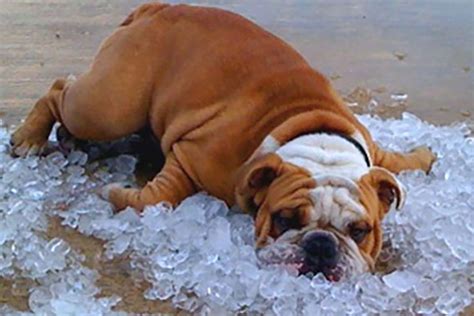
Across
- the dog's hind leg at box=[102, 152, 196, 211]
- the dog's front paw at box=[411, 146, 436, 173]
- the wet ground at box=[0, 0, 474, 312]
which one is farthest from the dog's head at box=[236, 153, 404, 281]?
the wet ground at box=[0, 0, 474, 312]

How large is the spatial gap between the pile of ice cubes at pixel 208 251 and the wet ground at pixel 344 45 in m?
0.55

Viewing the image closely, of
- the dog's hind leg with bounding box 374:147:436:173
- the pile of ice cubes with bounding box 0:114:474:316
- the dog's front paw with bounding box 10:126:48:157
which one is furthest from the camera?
the dog's front paw with bounding box 10:126:48:157

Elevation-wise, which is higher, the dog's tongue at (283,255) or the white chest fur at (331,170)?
the white chest fur at (331,170)

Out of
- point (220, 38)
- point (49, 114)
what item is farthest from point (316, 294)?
point (49, 114)

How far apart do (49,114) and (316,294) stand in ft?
3.49

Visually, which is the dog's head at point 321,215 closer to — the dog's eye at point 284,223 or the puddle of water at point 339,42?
the dog's eye at point 284,223

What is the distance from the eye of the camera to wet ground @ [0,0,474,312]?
134 inches


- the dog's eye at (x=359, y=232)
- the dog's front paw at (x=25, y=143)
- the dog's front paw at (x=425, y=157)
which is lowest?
the dog's front paw at (x=25, y=143)

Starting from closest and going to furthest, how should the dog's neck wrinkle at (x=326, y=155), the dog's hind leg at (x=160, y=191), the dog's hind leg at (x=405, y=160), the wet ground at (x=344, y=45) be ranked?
1. the dog's neck wrinkle at (x=326, y=155)
2. the dog's hind leg at (x=160, y=191)
3. the dog's hind leg at (x=405, y=160)
4. the wet ground at (x=344, y=45)

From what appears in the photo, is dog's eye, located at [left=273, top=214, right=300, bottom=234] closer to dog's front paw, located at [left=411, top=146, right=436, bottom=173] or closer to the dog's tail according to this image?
dog's front paw, located at [left=411, top=146, right=436, bottom=173]

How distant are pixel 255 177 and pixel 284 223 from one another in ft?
0.42

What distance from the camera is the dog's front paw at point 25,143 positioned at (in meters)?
2.78

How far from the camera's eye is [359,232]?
2211 mm

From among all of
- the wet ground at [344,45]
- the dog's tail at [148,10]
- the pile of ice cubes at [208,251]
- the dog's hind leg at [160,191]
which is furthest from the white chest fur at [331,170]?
the wet ground at [344,45]
